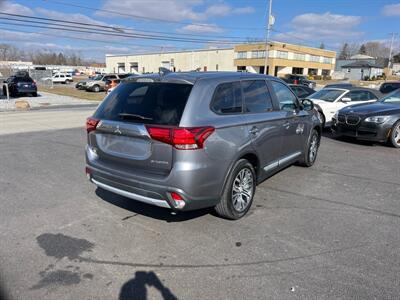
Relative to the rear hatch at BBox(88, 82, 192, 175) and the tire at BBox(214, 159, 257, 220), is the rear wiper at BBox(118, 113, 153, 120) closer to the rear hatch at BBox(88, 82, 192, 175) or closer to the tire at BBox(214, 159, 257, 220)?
the rear hatch at BBox(88, 82, 192, 175)

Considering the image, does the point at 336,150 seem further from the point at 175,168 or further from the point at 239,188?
the point at 175,168

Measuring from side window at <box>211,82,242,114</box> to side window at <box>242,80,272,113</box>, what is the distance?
163 mm

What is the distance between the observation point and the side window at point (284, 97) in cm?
533

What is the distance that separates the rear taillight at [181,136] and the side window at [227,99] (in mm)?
450

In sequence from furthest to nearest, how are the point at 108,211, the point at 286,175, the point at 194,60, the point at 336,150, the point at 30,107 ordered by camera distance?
the point at 194,60
the point at 30,107
the point at 336,150
the point at 286,175
the point at 108,211

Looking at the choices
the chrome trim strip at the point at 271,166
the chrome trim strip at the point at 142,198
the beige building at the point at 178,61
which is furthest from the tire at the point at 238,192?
the beige building at the point at 178,61

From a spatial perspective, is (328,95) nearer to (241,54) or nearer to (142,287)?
(142,287)

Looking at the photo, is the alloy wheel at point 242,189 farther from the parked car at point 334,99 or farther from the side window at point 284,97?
the parked car at point 334,99

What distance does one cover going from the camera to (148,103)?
3795 mm

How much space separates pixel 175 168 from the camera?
3.51 metres

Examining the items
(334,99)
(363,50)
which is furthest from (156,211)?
(363,50)

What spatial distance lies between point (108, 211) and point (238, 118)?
6.90 ft

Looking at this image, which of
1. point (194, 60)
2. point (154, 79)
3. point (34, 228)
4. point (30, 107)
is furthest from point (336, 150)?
point (194, 60)

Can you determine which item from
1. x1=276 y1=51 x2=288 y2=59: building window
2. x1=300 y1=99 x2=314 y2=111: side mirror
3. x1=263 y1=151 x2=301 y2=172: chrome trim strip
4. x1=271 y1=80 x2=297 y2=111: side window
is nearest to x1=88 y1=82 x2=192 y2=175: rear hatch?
x1=263 y1=151 x2=301 y2=172: chrome trim strip
